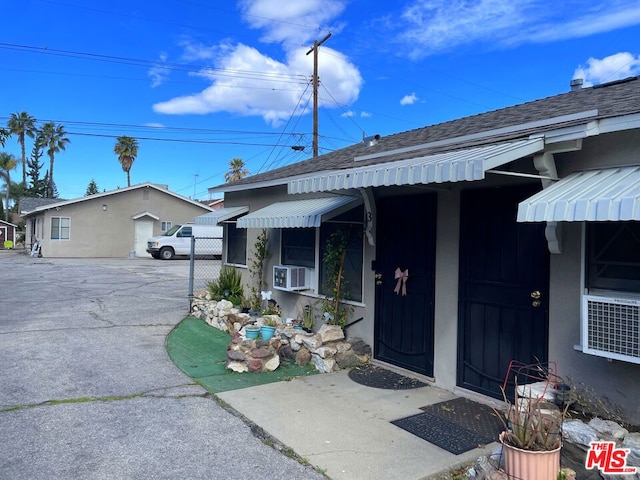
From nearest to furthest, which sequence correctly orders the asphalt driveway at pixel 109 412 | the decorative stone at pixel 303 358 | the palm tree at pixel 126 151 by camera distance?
the asphalt driveway at pixel 109 412 < the decorative stone at pixel 303 358 < the palm tree at pixel 126 151

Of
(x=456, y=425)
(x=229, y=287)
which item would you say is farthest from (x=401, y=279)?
(x=229, y=287)

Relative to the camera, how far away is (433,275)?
525cm

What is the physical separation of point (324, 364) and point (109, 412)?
249 cm

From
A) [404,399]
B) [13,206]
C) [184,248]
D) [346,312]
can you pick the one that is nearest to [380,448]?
[404,399]

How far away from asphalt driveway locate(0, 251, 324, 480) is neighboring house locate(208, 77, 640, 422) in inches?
90.4

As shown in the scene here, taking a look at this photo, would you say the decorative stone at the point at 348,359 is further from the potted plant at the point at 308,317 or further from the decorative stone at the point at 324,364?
the potted plant at the point at 308,317

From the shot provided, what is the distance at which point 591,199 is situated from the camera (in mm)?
3111

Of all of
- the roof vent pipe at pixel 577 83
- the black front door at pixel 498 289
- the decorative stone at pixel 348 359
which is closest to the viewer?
the black front door at pixel 498 289

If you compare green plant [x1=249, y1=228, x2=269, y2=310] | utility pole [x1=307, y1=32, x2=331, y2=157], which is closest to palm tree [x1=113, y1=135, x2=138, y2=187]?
utility pole [x1=307, y1=32, x2=331, y2=157]

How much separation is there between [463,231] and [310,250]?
3268 mm

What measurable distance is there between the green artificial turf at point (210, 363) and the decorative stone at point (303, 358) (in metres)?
0.07

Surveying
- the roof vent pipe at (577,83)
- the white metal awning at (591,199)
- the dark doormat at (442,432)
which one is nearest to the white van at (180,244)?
the roof vent pipe at (577,83)

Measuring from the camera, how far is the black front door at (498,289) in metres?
4.22

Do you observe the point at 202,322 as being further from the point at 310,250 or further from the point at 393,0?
the point at 393,0
